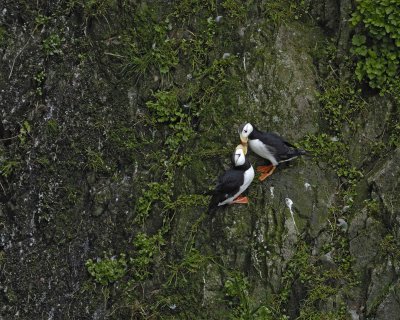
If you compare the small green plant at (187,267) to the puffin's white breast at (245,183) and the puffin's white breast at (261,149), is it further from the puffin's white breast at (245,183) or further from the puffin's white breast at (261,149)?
the puffin's white breast at (261,149)

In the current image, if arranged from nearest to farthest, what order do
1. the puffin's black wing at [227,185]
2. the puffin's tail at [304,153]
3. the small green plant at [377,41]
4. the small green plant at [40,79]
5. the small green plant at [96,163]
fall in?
the puffin's black wing at [227,185] < the puffin's tail at [304,153] < the small green plant at [377,41] < the small green plant at [96,163] < the small green plant at [40,79]

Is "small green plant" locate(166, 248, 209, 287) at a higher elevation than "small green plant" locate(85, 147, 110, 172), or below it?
below

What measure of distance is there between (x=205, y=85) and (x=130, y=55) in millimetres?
982

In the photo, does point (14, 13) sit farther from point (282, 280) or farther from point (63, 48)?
point (282, 280)

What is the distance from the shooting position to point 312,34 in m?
9.11

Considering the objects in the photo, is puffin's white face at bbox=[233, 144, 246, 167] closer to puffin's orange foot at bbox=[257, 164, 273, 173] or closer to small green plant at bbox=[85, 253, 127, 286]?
puffin's orange foot at bbox=[257, 164, 273, 173]

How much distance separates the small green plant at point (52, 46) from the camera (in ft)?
29.9

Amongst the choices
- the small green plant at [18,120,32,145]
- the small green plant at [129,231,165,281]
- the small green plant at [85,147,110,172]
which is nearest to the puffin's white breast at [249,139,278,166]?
the small green plant at [129,231,165,281]

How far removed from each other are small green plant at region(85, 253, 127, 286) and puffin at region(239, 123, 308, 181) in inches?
70.2

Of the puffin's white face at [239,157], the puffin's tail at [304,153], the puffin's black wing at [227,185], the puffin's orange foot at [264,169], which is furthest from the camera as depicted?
the puffin's orange foot at [264,169]

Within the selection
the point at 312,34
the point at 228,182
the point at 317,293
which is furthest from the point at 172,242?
the point at 312,34

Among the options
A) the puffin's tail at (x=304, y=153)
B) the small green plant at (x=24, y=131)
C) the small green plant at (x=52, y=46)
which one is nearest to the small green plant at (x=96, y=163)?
the small green plant at (x=24, y=131)

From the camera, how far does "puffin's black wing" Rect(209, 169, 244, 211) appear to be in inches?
316

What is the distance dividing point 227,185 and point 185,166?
75 cm
